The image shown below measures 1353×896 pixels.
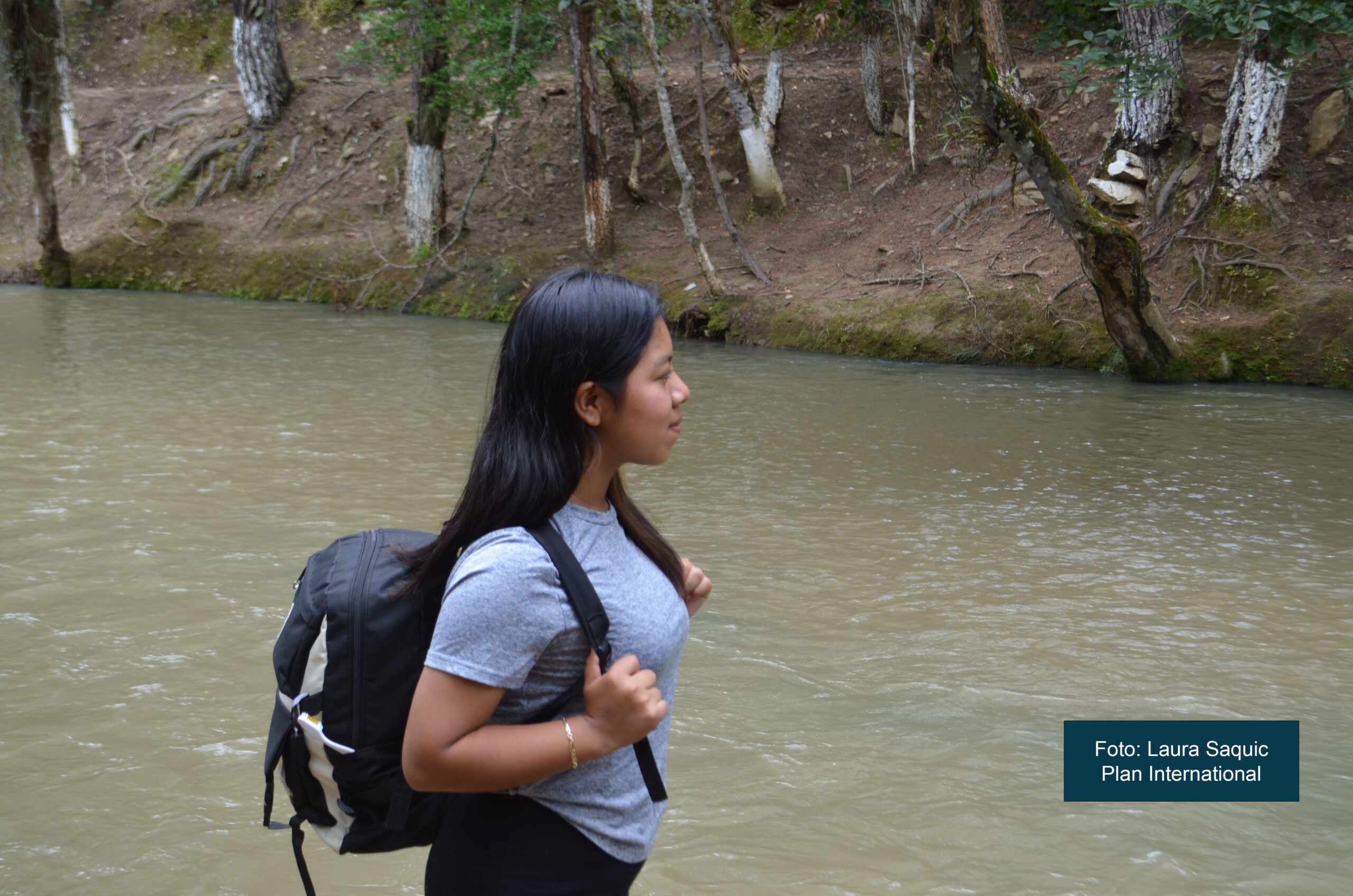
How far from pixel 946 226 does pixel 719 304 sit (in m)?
3.36

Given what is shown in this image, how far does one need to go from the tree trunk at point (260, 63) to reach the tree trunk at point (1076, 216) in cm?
1608

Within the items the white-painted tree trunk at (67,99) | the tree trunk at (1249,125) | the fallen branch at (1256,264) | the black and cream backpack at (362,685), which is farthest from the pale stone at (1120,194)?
the white-painted tree trunk at (67,99)

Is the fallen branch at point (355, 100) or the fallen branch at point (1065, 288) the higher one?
the fallen branch at point (355, 100)

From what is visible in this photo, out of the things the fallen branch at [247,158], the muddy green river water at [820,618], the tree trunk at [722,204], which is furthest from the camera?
the fallen branch at [247,158]

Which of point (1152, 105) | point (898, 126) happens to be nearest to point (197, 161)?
point (898, 126)

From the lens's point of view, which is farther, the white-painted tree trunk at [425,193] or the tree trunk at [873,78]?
the white-painted tree trunk at [425,193]

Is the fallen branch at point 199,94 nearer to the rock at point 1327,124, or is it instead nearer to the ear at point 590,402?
the rock at point 1327,124

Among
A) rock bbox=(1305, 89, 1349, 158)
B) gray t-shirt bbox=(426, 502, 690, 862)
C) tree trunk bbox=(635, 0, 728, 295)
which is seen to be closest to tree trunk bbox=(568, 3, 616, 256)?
tree trunk bbox=(635, 0, 728, 295)

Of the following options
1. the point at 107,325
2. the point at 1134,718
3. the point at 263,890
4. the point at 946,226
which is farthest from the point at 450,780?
the point at 107,325

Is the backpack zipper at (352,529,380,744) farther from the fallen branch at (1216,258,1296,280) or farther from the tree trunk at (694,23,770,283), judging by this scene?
the tree trunk at (694,23,770,283)

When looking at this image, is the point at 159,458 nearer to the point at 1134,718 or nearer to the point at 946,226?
the point at 1134,718

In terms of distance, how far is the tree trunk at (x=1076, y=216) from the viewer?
10219mm

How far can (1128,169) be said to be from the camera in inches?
556

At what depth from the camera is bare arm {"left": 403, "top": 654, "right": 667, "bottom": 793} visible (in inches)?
65.9
